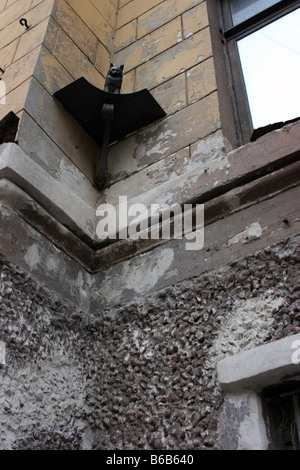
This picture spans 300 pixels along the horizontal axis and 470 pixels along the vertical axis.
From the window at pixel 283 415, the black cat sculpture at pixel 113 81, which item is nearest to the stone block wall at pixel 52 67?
the black cat sculpture at pixel 113 81

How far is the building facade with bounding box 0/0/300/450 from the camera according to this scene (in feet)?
5.16

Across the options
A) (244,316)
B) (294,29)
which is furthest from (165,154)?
(294,29)

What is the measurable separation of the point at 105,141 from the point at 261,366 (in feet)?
5.06

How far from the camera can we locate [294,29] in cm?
294

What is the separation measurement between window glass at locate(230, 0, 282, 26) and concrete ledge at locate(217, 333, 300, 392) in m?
2.53

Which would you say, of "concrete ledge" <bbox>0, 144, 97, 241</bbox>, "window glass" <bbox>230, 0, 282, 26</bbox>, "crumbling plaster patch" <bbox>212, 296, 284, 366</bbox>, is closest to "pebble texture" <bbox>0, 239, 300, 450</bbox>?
"crumbling plaster patch" <bbox>212, 296, 284, 366</bbox>

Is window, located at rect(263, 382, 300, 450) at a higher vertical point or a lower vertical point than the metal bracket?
lower

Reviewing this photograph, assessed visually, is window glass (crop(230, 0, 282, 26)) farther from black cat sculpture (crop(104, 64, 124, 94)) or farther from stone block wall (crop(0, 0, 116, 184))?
black cat sculpture (crop(104, 64, 124, 94))

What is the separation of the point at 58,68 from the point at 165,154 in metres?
0.83

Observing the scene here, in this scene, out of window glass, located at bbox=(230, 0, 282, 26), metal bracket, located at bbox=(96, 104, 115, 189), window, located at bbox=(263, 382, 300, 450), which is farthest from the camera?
window glass, located at bbox=(230, 0, 282, 26)

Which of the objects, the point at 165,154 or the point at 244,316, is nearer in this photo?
the point at 244,316

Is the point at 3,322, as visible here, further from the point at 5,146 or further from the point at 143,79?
the point at 143,79

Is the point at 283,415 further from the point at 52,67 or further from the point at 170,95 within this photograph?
the point at 52,67

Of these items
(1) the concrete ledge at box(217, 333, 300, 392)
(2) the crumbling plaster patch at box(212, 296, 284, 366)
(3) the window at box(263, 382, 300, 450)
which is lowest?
(3) the window at box(263, 382, 300, 450)
